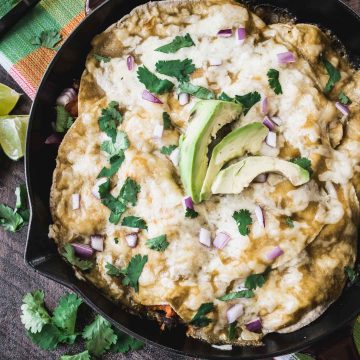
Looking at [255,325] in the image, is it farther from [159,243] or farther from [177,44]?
[177,44]

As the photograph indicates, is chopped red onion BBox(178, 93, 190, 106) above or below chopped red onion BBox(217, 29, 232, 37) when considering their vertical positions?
below

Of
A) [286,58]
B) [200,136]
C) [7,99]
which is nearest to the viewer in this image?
[200,136]

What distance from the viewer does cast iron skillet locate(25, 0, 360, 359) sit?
8.60 feet

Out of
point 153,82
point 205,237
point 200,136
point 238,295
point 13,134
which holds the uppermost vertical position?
point 200,136

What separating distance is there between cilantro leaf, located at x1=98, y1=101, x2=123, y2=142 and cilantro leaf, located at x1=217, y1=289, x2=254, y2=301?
0.84 metres

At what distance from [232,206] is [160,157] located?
376mm

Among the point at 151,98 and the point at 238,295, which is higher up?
the point at 151,98

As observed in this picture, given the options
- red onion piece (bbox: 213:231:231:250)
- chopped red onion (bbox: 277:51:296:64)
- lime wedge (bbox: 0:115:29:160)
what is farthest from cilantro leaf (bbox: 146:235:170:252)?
lime wedge (bbox: 0:115:29:160)

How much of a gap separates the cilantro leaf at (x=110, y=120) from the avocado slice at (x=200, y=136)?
0.35 m

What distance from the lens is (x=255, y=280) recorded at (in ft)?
8.50

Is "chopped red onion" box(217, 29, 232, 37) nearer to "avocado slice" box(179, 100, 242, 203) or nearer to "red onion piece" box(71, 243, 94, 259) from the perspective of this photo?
"avocado slice" box(179, 100, 242, 203)

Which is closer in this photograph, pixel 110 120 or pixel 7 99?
pixel 110 120

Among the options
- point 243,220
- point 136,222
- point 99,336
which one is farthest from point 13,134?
point 243,220

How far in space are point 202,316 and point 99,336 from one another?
0.79 metres
